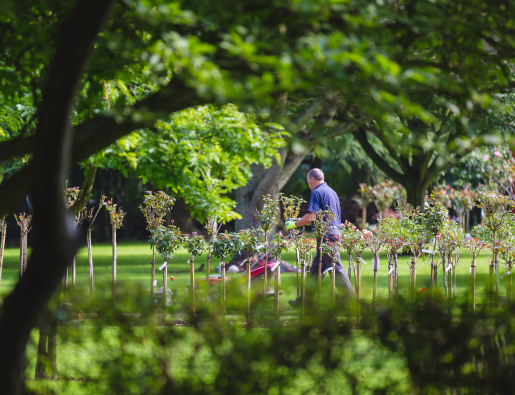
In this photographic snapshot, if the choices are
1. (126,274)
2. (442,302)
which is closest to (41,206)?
(442,302)

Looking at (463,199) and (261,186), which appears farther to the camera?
(463,199)

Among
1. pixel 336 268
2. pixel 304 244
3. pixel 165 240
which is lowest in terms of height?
pixel 336 268

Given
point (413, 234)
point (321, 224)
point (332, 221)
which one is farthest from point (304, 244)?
point (413, 234)

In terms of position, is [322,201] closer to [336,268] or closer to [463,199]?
[336,268]

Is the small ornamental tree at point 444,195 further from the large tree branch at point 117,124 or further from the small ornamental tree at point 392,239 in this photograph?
the large tree branch at point 117,124

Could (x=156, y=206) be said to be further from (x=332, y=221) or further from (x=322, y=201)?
(x=332, y=221)

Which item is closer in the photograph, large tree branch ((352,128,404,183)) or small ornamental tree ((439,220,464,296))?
small ornamental tree ((439,220,464,296))

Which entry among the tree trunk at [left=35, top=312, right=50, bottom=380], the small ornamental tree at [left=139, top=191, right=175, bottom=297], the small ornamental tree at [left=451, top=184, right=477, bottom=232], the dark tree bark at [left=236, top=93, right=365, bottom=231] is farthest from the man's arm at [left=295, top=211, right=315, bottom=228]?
the small ornamental tree at [left=451, top=184, right=477, bottom=232]

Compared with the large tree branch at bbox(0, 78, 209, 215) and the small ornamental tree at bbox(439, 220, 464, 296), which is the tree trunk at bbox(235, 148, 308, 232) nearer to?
the small ornamental tree at bbox(439, 220, 464, 296)

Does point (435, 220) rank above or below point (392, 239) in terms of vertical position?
above

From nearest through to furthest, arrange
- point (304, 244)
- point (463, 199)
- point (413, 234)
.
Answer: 1. point (413, 234)
2. point (304, 244)
3. point (463, 199)

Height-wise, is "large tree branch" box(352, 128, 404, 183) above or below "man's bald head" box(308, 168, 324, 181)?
above

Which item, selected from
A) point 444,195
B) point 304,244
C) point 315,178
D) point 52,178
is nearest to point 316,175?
point 315,178

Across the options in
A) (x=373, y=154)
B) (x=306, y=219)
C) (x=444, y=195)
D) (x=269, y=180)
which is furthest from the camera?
(x=444, y=195)
